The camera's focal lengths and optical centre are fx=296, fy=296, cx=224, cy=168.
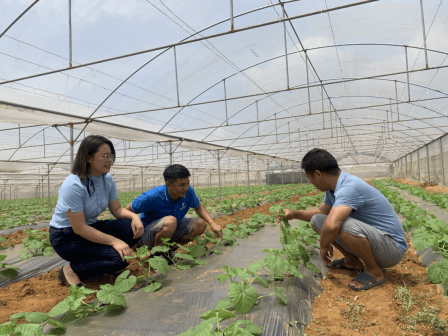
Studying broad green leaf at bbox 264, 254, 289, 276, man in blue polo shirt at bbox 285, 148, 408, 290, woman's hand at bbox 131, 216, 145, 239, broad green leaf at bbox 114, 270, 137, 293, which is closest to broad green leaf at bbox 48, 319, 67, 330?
broad green leaf at bbox 114, 270, 137, 293

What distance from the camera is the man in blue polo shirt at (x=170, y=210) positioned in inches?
128

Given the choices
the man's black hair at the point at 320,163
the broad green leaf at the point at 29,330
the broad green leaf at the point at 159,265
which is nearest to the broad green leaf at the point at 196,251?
the broad green leaf at the point at 159,265

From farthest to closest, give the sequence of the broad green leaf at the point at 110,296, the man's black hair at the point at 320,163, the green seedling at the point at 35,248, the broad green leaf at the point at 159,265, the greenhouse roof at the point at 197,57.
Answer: the greenhouse roof at the point at 197,57 < the green seedling at the point at 35,248 < the man's black hair at the point at 320,163 < the broad green leaf at the point at 159,265 < the broad green leaf at the point at 110,296

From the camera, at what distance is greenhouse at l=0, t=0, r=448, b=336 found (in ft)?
6.62

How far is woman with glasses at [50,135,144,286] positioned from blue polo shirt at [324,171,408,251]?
1940mm

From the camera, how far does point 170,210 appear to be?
3.58m

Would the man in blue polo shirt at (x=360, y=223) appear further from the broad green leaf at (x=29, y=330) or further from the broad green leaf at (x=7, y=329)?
the broad green leaf at (x=7, y=329)

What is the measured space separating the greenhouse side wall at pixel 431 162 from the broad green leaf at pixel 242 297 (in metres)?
18.5

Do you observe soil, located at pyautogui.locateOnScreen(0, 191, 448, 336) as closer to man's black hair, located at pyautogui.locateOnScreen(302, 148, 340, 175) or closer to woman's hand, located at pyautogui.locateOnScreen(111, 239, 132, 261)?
woman's hand, located at pyautogui.locateOnScreen(111, 239, 132, 261)

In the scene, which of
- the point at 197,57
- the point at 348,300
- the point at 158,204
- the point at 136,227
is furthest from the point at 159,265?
the point at 197,57

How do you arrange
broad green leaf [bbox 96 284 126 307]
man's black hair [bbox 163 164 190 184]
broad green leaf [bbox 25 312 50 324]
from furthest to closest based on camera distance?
man's black hair [bbox 163 164 190 184], broad green leaf [bbox 96 284 126 307], broad green leaf [bbox 25 312 50 324]

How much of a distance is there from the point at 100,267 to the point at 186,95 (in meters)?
7.80

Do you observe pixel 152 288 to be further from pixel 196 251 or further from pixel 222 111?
pixel 222 111

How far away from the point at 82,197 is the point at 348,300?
94.3 inches
